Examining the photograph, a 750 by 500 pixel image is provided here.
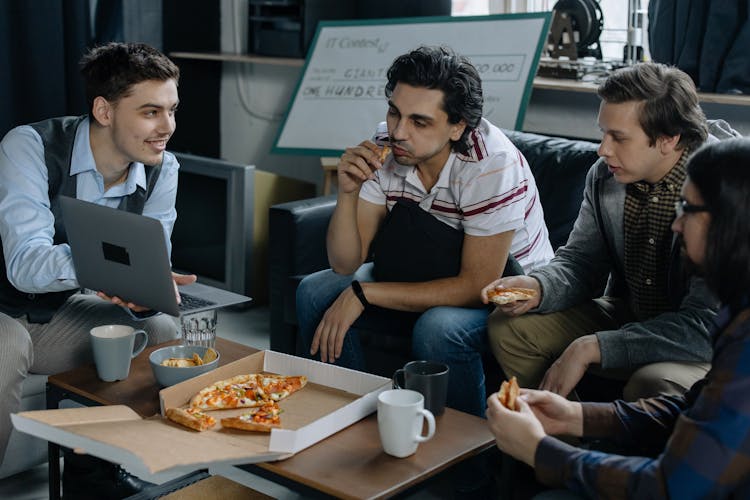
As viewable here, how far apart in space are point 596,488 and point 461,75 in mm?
1201

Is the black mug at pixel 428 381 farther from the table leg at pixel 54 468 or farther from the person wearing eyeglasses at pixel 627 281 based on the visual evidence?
the table leg at pixel 54 468

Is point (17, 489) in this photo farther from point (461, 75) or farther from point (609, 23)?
point (609, 23)

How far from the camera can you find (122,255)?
6.37 feet

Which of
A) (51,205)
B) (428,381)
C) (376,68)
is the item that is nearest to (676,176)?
(428,381)

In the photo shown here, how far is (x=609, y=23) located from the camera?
12.1 ft

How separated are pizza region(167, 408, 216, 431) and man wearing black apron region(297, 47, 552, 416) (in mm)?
734

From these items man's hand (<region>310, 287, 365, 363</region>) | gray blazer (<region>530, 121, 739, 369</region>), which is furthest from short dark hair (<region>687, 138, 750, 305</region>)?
man's hand (<region>310, 287, 365, 363</region>)

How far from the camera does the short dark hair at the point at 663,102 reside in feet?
6.64

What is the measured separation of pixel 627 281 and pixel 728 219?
0.95 m

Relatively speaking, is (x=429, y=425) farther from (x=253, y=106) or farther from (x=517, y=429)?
(x=253, y=106)

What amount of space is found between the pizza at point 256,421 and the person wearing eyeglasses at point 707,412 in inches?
15.1

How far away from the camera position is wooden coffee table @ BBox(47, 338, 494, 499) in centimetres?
147

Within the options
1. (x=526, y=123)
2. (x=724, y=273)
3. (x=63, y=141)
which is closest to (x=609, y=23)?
(x=526, y=123)

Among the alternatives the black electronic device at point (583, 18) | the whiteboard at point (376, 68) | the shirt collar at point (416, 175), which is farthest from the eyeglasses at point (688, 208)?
the black electronic device at point (583, 18)
